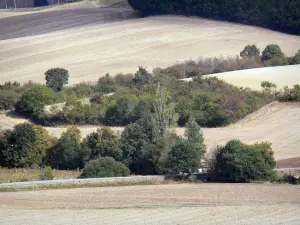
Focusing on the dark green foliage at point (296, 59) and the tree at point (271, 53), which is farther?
the tree at point (271, 53)

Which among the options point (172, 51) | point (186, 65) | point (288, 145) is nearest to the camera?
point (288, 145)

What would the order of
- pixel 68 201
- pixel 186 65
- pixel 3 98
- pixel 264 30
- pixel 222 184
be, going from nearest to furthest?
1. pixel 68 201
2. pixel 222 184
3. pixel 3 98
4. pixel 186 65
5. pixel 264 30

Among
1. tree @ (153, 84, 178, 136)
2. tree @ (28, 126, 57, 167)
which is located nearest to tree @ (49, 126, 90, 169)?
tree @ (28, 126, 57, 167)

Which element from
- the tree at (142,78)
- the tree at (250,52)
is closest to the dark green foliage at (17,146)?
the tree at (142,78)

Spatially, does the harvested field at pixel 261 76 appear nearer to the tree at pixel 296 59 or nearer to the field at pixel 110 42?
the tree at pixel 296 59

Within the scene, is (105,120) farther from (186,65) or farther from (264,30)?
(264,30)

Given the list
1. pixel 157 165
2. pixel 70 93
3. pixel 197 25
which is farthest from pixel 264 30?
pixel 157 165
